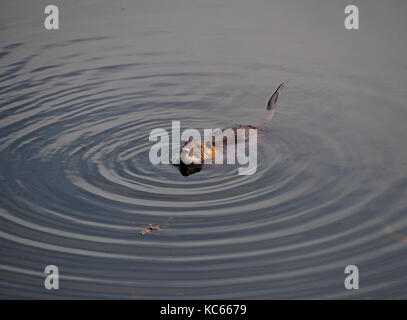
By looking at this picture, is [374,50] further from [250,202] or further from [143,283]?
[143,283]

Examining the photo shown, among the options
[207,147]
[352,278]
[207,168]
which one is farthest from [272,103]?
[352,278]

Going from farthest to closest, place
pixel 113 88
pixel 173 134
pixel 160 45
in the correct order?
pixel 160 45
pixel 113 88
pixel 173 134

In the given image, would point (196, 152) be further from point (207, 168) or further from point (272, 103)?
point (272, 103)

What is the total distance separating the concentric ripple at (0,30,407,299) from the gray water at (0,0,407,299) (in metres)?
0.02

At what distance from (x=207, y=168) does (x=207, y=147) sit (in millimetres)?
417

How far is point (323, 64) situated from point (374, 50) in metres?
1.10

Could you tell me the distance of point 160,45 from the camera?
12172 mm

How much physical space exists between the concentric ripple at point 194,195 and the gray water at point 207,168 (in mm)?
23

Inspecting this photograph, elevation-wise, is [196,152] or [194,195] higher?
[196,152]

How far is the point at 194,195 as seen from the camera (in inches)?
289

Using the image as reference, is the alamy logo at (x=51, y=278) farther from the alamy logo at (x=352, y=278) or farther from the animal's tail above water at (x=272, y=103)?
the animal's tail above water at (x=272, y=103)

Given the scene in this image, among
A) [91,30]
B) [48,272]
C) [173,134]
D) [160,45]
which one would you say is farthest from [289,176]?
[91,30]

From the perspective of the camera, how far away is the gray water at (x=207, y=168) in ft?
20.1

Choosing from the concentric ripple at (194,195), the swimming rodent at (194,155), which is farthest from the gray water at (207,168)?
the swimming rodent at (194,155)
